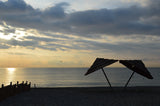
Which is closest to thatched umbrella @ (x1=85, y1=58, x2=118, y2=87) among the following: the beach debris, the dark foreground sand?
the dark foreground sand

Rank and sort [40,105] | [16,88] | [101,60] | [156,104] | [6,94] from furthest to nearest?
1. [101,60]
2. [16,88]
3. [6,94]
4. [156,104]
5. [40,105]

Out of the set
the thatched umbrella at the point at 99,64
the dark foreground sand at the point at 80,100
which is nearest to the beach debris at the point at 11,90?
the dark foreground sand at the point at 80,100

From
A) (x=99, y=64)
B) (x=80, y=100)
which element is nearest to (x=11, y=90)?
(x=80, y=100)

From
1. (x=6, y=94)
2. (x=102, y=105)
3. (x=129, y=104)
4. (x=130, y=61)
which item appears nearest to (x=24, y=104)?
(x=6, y=94)

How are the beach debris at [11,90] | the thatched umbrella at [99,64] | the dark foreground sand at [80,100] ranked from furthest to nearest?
the thatched umbrella at [99,64], the beach debris at [11,90], the dark foreground sand at [80,100]

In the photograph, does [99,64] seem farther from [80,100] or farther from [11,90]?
[11,90]

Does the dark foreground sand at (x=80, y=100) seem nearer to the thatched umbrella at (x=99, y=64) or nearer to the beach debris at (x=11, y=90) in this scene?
the beach debris at (x=11, y=90)

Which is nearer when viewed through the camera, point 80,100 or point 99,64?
point 80,100

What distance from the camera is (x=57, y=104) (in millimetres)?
16672

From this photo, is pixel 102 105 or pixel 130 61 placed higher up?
pixel 130 61

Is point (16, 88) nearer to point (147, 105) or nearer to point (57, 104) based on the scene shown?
point (57, 104)

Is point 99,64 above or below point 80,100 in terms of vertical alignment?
above

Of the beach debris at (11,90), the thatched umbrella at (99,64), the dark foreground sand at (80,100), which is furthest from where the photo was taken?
the thatched umbrella at (99,64)

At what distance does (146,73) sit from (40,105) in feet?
44.6
